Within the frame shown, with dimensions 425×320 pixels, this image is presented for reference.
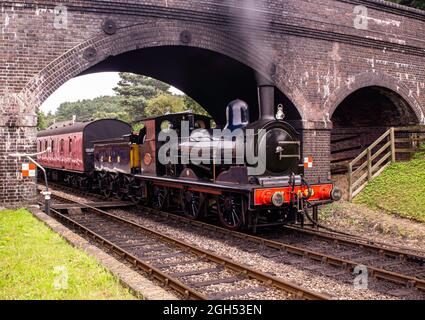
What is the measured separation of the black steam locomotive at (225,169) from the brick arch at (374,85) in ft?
14.6

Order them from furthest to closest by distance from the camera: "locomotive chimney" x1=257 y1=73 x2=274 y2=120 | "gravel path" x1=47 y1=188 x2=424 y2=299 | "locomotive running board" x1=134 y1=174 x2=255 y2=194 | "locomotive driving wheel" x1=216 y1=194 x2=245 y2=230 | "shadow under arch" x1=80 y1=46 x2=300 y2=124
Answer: "shadow under arch" x1=80 y1=46 x2=300 y2=124, "locomotive driving wheel" x1=216 y1=194 x2=245 y2=230, "locomotive chimney" x1=257 y1=73 x2=274 y2=120, "locomotive running board" x1=134 y1=174 x2=255 y2=194, "gravel path" x1=47 y1=188 x2=424 y2=299

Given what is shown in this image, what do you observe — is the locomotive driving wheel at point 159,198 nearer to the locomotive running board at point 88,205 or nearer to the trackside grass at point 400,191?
the locomotive running board at point 88,205

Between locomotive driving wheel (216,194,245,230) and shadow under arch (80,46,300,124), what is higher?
shadow under arch (80,46,300,124)

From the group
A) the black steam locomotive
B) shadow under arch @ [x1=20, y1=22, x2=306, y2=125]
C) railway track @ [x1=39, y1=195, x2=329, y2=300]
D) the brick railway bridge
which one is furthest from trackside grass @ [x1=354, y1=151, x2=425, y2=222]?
railway track @ [x1=39, y1=195, x2=329, y2=300]

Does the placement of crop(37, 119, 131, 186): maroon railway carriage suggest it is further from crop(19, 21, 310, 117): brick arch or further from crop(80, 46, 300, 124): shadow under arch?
crop(19, 21, 310, 117): brick arch

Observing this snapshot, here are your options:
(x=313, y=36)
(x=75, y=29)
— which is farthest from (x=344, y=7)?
(x=75, y=29)

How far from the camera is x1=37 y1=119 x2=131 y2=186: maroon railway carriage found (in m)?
17.1

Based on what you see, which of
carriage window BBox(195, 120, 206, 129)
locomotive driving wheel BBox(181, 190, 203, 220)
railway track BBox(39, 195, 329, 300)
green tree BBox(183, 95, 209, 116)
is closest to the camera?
railway track BBox(39, 195, 329, 300)

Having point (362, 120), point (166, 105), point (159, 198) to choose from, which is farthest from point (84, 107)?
point (159, 198)

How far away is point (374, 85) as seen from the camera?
15758 mm

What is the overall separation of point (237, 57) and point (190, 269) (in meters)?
7.94

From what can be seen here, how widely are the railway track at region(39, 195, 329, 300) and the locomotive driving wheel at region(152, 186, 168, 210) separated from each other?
2.25 meters

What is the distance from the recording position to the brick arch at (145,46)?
10672 millimetres
